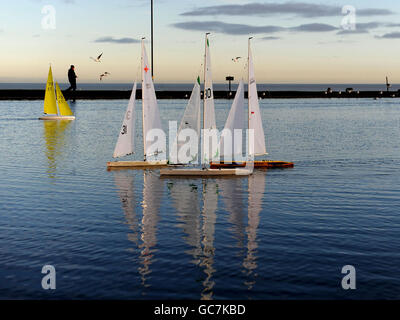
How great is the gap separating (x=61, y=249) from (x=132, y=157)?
122 ft

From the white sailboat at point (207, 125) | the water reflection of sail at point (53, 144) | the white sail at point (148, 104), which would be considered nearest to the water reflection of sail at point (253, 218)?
the white sailboat at point (207, 125)

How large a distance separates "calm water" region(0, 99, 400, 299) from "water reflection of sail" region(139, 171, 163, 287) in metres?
0.08

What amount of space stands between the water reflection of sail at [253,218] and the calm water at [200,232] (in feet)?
0.21

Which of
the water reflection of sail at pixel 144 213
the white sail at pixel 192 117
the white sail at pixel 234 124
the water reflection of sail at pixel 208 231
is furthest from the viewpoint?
the white sail at pixel 234 124

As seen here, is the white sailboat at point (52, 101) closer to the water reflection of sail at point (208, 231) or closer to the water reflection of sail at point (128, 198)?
the water reflection of sail at point (128, 198)

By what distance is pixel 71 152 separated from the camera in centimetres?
6462

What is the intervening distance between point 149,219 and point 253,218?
6.27m

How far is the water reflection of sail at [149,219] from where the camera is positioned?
22394 millimetres

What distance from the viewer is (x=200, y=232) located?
1080 inches

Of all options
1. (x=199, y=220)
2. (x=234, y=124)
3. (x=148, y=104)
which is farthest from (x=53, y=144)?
(x=199, y=220)

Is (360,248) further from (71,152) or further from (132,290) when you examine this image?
(71,152)

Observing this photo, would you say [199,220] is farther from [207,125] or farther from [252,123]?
[252,123]

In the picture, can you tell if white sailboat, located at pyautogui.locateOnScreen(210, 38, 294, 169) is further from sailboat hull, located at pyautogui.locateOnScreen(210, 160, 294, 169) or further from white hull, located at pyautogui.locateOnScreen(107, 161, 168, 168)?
white hull, located at pyautogui.locateOnScreen(107, 161, 168, 168)
